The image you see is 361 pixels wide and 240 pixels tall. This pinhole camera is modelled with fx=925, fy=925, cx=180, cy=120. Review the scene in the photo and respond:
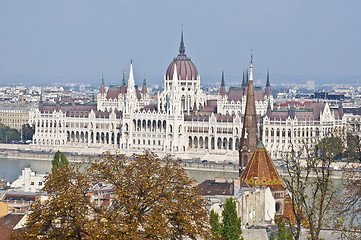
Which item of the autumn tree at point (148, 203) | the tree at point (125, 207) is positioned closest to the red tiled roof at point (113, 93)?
the autumn tree at point (148, 203)

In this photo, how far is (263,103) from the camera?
363 feet

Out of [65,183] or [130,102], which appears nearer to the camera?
[65,183]

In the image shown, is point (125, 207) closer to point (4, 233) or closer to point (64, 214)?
point (64, 214)

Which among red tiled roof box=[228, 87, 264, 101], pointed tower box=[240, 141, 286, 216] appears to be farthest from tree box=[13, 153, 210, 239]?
red tiled roof box=[228, 87, 264, 101]

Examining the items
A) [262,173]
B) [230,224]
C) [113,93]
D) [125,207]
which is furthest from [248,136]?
[113,93]

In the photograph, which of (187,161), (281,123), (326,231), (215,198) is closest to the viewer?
(326,231)

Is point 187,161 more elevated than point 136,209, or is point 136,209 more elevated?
point 136,209

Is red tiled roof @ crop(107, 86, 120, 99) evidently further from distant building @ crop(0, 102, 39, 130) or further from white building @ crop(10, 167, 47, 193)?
white building @ crop(10, 167, 47, 193)

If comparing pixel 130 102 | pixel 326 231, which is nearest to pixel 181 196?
pixel 326 231

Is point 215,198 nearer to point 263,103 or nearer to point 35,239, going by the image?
point 35,239

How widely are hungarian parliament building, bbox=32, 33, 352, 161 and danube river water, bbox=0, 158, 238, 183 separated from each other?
9.32 meters

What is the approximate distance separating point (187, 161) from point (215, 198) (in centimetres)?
5520

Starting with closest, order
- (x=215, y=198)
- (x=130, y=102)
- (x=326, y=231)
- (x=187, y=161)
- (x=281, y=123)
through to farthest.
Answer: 1. (x=326, y=231)
2. (x=215, y=198)
3. (x=187, y=161)
4. (x=281, y=123)
5. (x=130, y=102)

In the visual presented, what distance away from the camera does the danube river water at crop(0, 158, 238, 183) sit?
78.4 m
